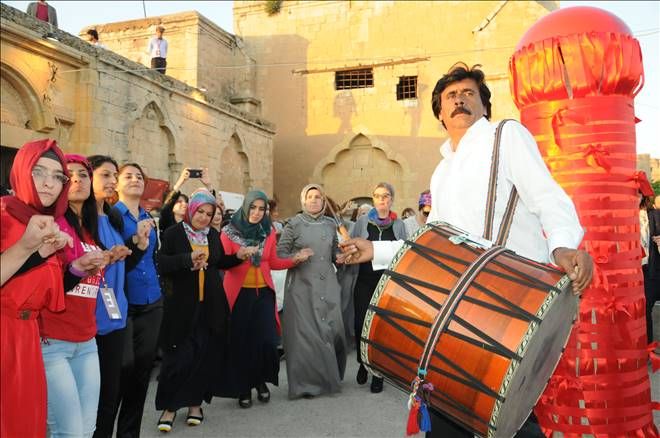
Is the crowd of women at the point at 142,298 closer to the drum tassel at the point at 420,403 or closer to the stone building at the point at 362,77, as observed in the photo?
the drum tassel at the point at 420,403

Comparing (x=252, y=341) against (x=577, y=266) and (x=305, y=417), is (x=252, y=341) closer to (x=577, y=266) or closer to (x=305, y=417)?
(x=305, y=417)

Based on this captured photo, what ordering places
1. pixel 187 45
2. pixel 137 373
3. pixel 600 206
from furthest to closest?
pixel 187 45 → pixel 137 373 → pixel 600 206

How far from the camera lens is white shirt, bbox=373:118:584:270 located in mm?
2080

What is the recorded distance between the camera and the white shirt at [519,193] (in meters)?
2.08

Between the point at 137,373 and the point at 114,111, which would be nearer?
the point at 137,373

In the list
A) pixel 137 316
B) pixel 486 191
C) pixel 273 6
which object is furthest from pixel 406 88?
pixel 486 191

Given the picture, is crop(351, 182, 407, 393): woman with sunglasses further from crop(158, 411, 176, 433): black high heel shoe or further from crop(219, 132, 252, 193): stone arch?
crop(219, 132, 252, 193): stone arch

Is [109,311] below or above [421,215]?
below

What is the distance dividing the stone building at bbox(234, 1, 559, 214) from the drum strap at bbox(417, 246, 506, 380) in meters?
15.8

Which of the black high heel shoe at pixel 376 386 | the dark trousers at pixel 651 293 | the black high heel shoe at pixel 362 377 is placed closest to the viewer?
the black high heel shoe at pixel 376 386

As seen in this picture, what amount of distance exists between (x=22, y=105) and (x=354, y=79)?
12.0 metres

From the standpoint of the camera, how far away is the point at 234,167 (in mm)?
15086

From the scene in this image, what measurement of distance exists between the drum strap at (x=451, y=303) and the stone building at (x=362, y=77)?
15.8 m

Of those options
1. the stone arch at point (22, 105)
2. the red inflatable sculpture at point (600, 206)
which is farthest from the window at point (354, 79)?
the red inflatable sculpture at point (600, 206)
